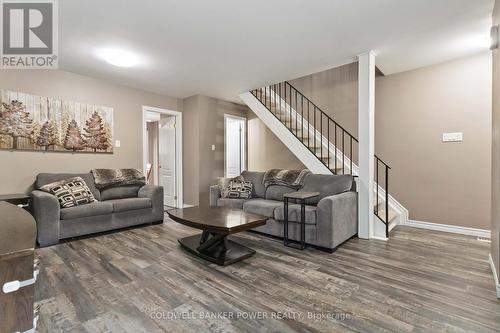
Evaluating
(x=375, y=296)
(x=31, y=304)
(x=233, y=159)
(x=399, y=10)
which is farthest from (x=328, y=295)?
(x=233, y=159)

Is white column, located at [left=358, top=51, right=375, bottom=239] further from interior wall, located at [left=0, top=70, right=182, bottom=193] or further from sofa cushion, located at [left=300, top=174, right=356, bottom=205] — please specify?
interior wall, located at [left=0, top=70, right=182, bottom=193]

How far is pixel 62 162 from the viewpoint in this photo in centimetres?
389

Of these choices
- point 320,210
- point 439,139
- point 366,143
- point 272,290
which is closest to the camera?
point 272,290

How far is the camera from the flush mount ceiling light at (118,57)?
10.6ft

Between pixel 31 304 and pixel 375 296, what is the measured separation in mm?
2094

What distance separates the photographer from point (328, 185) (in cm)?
354

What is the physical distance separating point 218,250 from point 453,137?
3.78m

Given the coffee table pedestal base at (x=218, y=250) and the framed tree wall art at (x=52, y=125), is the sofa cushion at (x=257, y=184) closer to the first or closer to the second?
the coffee table pedestal base at (x=218, y=250)

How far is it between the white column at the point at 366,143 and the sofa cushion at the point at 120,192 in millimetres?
3707

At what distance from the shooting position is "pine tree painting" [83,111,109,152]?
4148 millimetres

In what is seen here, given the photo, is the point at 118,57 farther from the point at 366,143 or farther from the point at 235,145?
the point at 366,143

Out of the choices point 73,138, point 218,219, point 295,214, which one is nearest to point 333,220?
point 295,214

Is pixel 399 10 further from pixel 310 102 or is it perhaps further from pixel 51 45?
pixel 51 45

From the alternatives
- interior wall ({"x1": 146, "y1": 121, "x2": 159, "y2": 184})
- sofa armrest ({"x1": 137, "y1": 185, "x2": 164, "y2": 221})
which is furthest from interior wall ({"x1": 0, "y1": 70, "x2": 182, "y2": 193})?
interior wall ({"x1": 146, "y1": 121, "x2": 159, "y2": 184})
